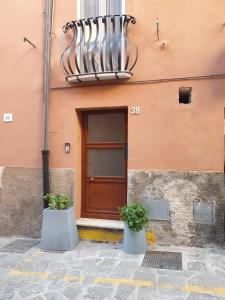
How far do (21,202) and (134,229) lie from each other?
2.49m

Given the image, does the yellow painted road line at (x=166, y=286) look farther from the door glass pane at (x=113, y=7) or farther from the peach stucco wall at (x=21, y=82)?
the door glass pane at (x=113, y=7)

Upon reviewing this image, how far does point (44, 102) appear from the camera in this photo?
597 cm

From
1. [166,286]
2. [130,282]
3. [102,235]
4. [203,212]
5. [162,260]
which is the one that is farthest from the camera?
[102,235]

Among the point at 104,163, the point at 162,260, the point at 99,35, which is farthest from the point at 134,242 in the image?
the point at 99,35

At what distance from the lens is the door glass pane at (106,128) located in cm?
603

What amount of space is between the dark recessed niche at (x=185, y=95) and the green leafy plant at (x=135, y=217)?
2.05 m

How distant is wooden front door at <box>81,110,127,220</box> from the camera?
19.7 ft

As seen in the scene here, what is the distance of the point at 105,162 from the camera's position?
6.12 metres

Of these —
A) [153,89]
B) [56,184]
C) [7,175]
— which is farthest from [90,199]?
[153,89]

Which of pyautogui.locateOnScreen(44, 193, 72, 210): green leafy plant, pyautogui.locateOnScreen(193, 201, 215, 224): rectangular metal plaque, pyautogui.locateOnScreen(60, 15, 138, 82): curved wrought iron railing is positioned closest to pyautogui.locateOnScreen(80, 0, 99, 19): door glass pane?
pyautogui.locateOnScreen(60, 15, 138, 82): curved wrought iron railing

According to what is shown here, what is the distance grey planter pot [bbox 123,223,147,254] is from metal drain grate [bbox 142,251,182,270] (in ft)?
0.48

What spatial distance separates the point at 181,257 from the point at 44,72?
4239 mm

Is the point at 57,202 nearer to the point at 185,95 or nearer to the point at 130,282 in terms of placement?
the point at 130,282

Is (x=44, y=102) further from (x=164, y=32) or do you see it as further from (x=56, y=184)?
(x=164, y=32)
